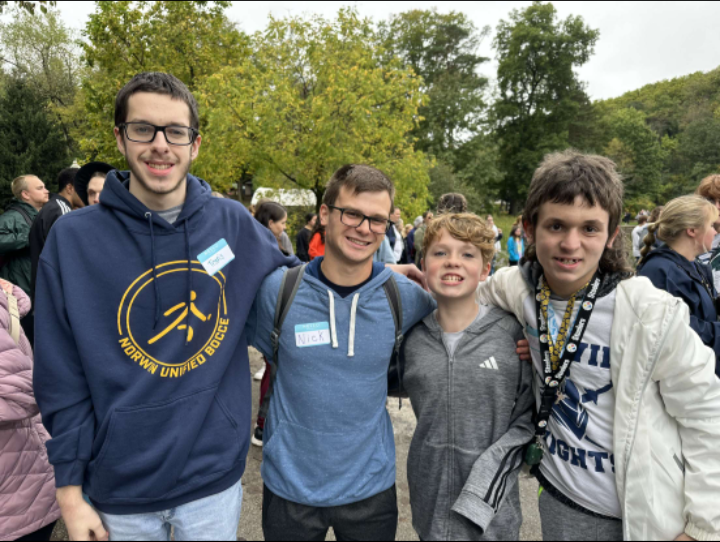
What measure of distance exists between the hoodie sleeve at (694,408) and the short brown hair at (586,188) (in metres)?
0.33

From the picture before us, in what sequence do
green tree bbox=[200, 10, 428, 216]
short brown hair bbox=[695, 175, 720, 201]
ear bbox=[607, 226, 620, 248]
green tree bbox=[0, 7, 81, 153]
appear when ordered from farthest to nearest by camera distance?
green tree bbox=[200, 10, 428, 216] < green tree bbox=[0, 7, 81, 153] < short brown hair bbox=[695, 175, 720, 201] < ear bbox=[607, 226, 620, 248]

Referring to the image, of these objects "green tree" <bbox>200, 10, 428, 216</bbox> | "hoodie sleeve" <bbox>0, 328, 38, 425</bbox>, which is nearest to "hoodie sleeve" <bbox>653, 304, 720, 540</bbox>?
"hoodie sleeve" <bbox>0, 328, 38, 425</bbox>

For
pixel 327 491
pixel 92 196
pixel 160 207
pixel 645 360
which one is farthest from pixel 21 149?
pixel 645 360

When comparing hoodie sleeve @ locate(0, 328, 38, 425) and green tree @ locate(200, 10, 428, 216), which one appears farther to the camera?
green tree @ locate(200, 10, 428, 216)

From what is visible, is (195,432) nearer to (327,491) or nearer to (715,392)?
(327,491)

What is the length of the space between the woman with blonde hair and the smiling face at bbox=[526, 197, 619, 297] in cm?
137

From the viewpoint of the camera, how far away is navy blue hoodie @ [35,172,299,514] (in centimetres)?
155

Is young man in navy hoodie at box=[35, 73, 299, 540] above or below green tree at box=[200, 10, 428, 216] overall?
below

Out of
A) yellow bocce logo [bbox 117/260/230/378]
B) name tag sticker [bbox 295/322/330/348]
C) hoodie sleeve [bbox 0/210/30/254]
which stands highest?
hoodie sleeve [bbox 0/210/30/254]

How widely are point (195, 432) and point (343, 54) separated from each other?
35.9 ft

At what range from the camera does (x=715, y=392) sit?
4.83ft

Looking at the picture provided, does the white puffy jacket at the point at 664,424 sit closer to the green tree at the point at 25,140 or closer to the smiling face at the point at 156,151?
the smiling face at the point at 156,151

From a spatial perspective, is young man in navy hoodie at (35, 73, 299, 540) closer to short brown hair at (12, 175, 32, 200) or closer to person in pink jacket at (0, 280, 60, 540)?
person in pink jacket at (0, 280, 60, 540)

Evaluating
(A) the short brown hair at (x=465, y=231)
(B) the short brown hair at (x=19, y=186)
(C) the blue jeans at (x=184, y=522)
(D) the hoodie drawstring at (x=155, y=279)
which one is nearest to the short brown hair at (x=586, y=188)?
(A) the short brown hair at (x=465, y=231)
